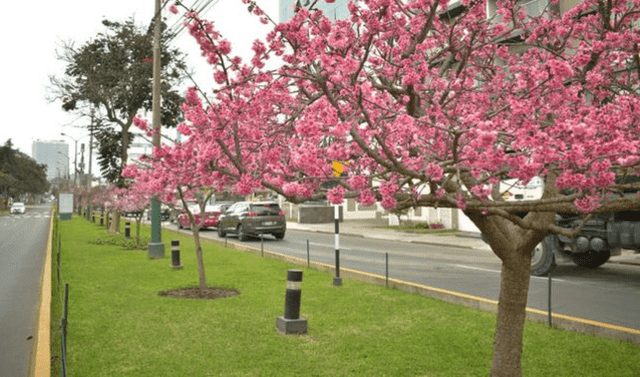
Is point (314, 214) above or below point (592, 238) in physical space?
above

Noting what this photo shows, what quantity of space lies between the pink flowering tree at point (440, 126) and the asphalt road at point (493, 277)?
367cm

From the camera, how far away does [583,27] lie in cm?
634

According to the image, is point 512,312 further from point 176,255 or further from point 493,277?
point 176,255

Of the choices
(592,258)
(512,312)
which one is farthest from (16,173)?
(512,312)

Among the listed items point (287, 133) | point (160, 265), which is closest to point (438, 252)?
point (160, 265)

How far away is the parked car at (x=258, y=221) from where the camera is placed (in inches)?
956

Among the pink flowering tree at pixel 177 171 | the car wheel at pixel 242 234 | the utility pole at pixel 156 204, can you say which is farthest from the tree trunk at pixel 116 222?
the pink flowering tree at pixel 177 171

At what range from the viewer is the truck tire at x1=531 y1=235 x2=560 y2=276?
12080mm

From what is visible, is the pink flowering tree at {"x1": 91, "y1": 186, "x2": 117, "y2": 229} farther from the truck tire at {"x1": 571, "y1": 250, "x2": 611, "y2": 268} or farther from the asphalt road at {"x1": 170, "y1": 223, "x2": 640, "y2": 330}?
the truck tire at {"x1": 571, "y1": 250, "x2": 611, "y2": 268}

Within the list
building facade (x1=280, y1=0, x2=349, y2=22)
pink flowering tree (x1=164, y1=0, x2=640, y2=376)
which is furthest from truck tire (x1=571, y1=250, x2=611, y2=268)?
building facade (x1=280, y1=0, x2=349, y2=22)

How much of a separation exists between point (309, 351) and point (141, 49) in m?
20.4

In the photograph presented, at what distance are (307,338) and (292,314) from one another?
430 millimetres

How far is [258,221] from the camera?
79.7ft

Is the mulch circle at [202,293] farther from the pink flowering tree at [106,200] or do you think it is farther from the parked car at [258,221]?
the pink flowering tree at [106,200]
